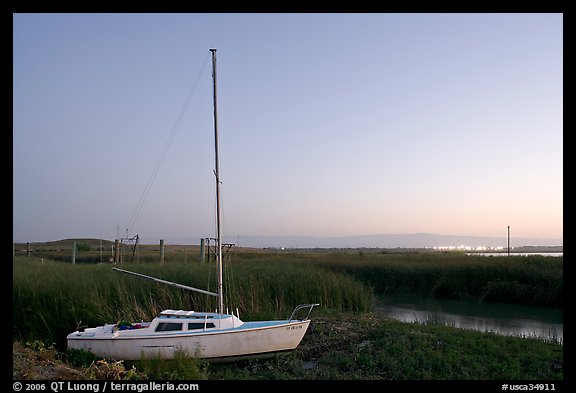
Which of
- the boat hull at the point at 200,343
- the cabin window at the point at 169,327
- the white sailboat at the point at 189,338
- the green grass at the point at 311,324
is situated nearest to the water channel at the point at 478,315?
the green grass at the point at 311,324

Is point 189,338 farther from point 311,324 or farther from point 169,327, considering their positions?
point 311,324

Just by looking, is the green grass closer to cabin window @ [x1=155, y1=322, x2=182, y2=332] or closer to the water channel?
cabin window @ [x1=155, y1=322, x2=182, y2=332]

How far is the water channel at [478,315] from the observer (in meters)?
17.4

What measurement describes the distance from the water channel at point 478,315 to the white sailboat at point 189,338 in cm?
664

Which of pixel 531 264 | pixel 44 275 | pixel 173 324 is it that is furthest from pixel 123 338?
pixel 531 264

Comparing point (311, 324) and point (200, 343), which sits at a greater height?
point (200, 343)

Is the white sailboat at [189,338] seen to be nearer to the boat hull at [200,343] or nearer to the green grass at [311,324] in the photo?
the boat hull at [200,343]

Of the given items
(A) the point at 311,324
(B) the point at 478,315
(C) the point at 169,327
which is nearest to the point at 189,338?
(C) the point at 169,327

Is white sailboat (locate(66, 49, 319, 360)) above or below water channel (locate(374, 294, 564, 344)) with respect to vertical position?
above

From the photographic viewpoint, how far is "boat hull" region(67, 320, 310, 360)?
11414 millimetres

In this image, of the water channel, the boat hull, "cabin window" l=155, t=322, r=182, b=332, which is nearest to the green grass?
the boat hull

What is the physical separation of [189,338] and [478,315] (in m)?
13.3

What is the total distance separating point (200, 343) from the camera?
11492 millimetres

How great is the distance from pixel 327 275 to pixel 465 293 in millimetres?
9761
